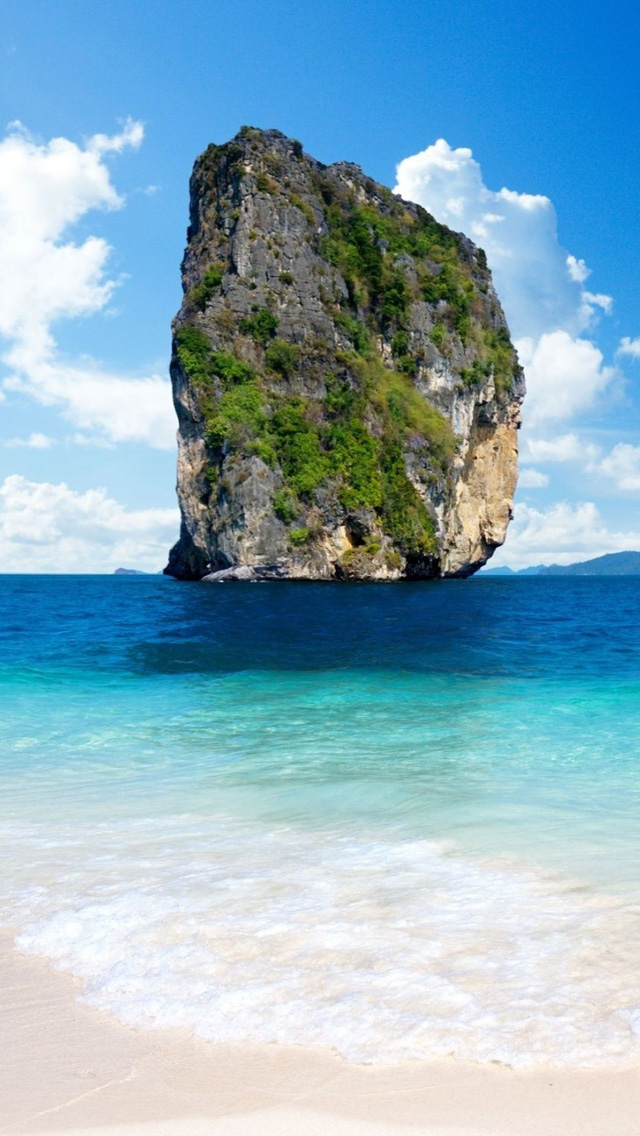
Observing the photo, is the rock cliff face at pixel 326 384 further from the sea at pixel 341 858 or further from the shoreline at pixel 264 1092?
the shoreline at pixel 264 1092

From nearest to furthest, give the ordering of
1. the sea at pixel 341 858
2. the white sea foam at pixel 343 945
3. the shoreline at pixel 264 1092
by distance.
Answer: the shoreline at pixel 264 1092 → the white sea foam at pixel 343 945 → the sea at pixel 341 858

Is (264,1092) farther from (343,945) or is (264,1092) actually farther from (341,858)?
(341,858)

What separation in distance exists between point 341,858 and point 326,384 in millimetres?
55895

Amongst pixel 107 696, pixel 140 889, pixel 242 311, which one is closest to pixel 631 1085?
pixel 140 889

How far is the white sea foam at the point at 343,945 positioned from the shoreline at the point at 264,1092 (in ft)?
0.35

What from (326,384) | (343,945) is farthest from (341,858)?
(326,384)

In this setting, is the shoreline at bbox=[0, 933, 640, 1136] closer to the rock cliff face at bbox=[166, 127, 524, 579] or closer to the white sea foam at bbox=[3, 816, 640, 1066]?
the white sea foam at bbox=[3, 816, 640, 1066]

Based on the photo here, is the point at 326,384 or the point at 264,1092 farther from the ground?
the point at 326,384

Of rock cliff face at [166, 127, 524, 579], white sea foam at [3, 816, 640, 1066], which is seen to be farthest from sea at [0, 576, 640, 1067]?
rock cliff face at [166, 127, 524, 579]

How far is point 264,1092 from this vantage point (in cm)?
→ 256

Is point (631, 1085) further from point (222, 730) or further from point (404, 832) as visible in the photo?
point (222, 730)

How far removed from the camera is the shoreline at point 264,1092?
7.77 feet

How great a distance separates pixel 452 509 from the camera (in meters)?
65.1

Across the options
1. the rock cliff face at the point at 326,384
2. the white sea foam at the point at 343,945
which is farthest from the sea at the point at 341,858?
the rock cliff face at the point at 326,384
